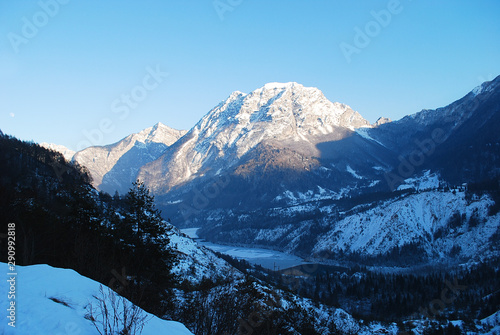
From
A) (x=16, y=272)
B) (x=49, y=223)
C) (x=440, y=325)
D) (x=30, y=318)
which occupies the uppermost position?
(x=49, y=223)

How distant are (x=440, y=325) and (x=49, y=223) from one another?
67.0 meters

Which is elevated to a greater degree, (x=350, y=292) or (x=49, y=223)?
(x=49, y=223)

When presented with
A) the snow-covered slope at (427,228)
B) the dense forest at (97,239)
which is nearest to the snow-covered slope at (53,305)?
the dense forest at (97,239)

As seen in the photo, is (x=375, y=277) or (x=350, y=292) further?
(x=375, y=277)

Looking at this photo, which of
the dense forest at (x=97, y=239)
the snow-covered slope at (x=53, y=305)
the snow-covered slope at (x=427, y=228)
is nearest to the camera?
the snow-covered slope at (x=53, y=305)

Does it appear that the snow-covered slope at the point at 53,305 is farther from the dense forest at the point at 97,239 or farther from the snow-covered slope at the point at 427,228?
the snow-covered slope at the point at 427,228

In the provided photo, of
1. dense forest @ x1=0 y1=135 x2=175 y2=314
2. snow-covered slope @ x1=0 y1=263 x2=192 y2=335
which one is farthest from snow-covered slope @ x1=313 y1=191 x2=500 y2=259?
snow-covered slope @ x1=0 y1=263 x2=192 y2=335

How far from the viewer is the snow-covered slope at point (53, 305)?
10.1m

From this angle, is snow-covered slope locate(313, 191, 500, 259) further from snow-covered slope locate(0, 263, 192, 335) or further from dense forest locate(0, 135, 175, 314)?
snow-covered slope locate(0, 263, 192, 335)

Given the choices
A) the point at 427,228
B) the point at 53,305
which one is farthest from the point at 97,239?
the point at 427,228

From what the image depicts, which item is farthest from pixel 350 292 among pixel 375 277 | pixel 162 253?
pixel 162 253

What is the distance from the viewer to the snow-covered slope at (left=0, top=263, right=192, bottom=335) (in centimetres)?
1008

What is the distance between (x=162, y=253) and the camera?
3350 cm

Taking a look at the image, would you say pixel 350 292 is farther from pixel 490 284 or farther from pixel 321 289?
pixel 490 284
